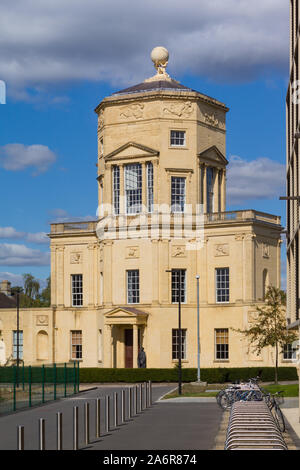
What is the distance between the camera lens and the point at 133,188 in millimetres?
66938

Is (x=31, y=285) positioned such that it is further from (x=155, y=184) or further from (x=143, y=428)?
(x=143, y=428)

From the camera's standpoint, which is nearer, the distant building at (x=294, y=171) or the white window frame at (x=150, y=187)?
the distant building at (x=294, y=171)

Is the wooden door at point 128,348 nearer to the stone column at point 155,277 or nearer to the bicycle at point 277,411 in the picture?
the stone column at point 155,277

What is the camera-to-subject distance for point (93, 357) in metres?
68.9

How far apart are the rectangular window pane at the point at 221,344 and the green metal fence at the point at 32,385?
19629 millimetres

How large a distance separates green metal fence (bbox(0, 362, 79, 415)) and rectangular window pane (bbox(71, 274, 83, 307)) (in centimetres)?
2331

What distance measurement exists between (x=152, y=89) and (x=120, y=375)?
2171 centimetres

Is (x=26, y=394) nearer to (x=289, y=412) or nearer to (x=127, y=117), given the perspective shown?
(x=289, y=412)

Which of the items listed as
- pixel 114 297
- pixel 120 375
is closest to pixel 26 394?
pixel 120 375

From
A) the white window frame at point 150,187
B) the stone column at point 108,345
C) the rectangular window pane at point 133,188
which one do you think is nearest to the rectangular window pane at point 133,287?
the stone column at point 108,345

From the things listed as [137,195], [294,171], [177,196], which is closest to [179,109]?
[177,196]

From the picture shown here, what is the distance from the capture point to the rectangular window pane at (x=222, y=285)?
2562 inches

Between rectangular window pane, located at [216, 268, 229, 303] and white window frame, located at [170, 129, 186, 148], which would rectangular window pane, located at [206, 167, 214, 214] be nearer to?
white window frame, located at [170, 129, 186, 148]

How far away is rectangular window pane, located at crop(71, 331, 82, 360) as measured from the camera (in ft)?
230
